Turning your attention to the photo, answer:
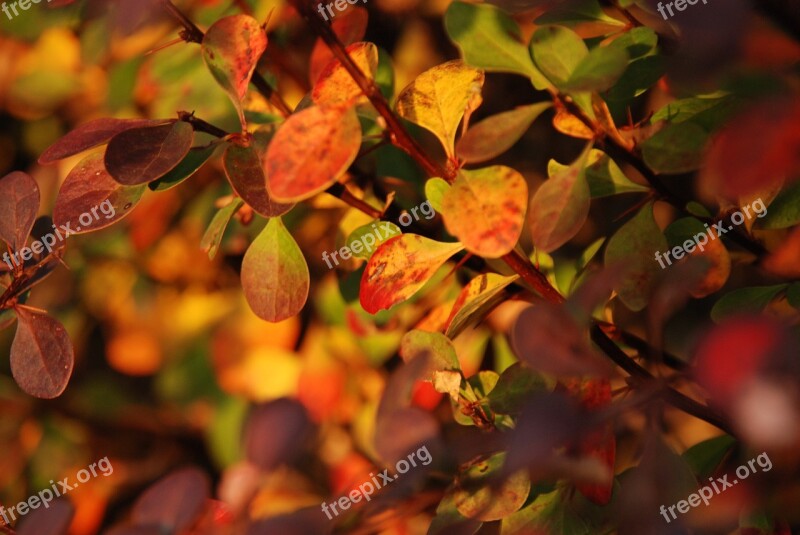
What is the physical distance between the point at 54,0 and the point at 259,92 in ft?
0.64

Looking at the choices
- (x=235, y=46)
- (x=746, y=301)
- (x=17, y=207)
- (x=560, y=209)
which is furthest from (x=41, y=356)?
(x=746, y=301)

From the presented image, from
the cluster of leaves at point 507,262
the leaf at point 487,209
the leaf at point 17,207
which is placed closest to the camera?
the cluster of leaves at point 507,262

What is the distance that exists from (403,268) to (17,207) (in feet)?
0.94

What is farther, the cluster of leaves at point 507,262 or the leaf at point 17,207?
the leaf at point 17,207

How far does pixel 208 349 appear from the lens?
3.07ft

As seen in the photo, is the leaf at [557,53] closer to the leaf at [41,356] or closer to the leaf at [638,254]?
the leaf at [638,254]

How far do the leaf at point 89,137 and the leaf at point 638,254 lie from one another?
33 centimetres

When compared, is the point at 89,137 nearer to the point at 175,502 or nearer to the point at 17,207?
the point at 17,207

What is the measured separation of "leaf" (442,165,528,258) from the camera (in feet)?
1.56

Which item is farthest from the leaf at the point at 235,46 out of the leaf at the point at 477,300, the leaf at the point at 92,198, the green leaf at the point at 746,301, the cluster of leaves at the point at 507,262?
the green leaf at the point at 746,301

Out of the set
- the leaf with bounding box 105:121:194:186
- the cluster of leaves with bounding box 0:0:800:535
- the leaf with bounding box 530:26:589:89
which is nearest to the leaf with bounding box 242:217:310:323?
the cluster of leaves with bounding box 0:0:800:535

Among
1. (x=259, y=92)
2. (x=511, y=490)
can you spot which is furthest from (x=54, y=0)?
(x=511, y=490)

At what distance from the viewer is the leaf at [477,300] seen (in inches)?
22.1

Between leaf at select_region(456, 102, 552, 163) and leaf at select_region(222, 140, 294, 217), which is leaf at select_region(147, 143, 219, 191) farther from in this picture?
leaf at select_region(456, 102, 552, 163)
